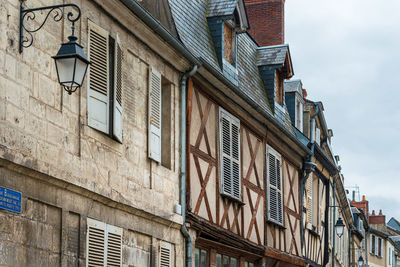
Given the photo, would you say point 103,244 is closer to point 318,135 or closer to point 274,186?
point 274,186

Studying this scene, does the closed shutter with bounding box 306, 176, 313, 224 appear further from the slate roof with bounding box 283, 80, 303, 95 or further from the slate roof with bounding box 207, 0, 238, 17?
the slate roof with bounding box 207, 0, 238, 17

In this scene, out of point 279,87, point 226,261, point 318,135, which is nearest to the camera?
point 226,261

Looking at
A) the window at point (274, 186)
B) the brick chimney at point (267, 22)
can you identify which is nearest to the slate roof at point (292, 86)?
the brick chimney at point (267, 22)

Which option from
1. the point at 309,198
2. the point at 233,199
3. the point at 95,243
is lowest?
the point at 95,243

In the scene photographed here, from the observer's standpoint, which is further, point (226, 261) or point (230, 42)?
point (230, 42)

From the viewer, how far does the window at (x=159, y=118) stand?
12.3 m

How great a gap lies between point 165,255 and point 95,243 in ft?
7.99

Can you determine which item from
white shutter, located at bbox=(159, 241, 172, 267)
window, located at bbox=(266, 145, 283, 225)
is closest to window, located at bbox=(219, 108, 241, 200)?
window, located at bbox=(266, 145, 283, 225)

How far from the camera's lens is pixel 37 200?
890 centimetres

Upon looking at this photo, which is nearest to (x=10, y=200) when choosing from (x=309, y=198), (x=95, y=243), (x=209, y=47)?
(x=95, y=243)

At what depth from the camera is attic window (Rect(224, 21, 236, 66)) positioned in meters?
16.3

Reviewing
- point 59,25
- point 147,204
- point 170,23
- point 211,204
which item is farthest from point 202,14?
point 59,25

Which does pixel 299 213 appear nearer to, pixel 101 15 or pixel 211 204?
pixel 211 204

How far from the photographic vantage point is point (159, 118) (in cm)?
1268
